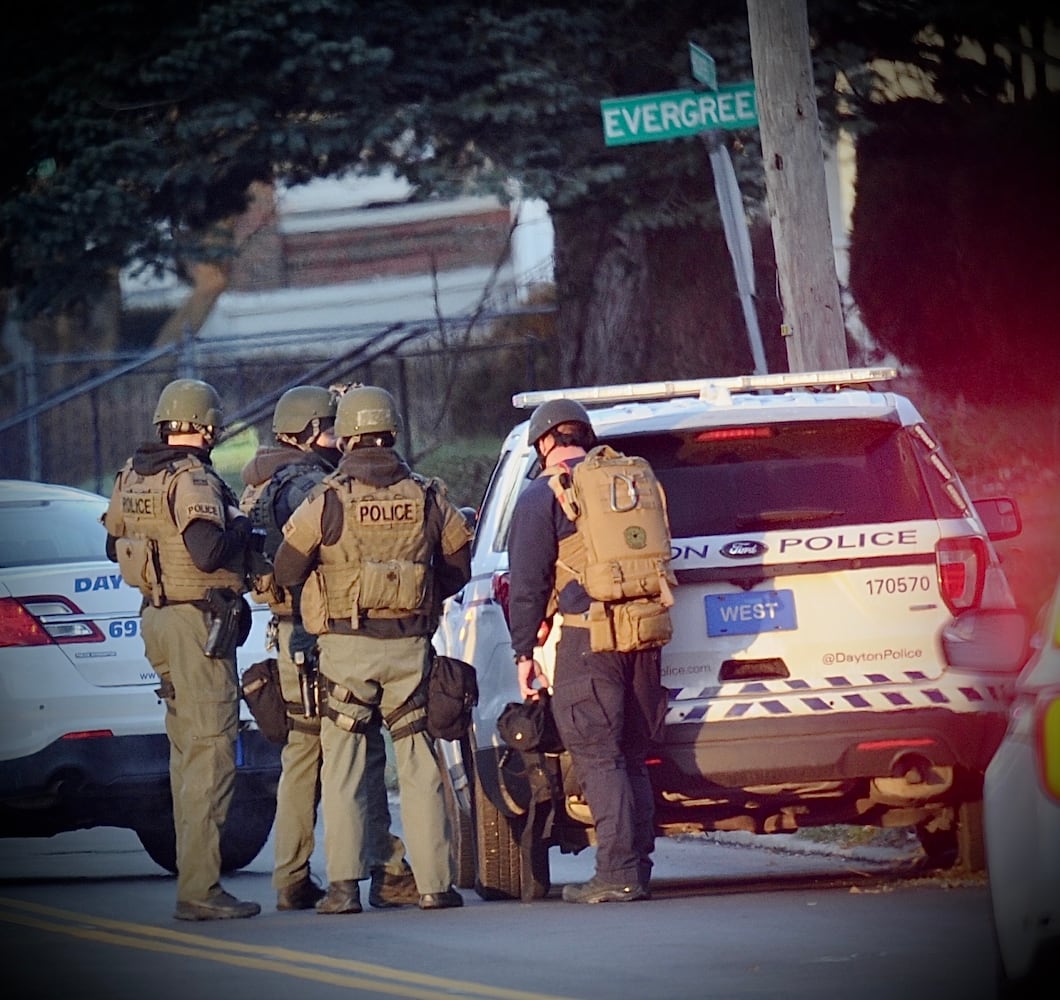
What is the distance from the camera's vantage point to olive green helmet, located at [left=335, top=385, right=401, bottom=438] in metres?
8.70

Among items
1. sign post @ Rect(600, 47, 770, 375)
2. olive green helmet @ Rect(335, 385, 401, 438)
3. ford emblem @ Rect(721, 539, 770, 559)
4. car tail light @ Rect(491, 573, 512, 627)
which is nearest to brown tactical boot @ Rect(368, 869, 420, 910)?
car tail light @ Rect(491, 573, 512, 627)

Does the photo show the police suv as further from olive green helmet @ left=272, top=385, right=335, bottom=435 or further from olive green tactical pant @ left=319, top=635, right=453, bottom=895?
olive green helmet @ left=272, top=385, right=335, bottom=435

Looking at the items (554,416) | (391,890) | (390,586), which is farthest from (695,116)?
(391,890)

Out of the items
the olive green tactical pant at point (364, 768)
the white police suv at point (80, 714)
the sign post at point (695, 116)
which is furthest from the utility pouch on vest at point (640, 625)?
the sign post at point (695, 116)

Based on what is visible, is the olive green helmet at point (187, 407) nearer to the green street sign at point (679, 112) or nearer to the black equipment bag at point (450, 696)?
the black equipment bag at point (450, 696)

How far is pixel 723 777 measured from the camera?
7.88 m

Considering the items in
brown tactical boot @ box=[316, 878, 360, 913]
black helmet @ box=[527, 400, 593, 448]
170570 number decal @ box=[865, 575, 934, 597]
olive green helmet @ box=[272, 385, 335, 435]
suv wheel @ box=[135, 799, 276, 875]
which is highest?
olive green helmet @ box=[272, 385, 335, 435]

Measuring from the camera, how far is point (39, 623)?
9734mm

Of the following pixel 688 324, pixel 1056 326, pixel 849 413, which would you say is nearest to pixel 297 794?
pixel 849 413

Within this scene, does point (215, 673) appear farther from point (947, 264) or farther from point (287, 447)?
point (947, 264)

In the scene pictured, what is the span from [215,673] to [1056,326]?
29.9 feet

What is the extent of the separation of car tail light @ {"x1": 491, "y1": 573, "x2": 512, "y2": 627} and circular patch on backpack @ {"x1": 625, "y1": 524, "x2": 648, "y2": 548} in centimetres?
70

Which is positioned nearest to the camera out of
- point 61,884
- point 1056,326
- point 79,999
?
point 79,999

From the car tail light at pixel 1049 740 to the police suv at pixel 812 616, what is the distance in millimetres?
2815
